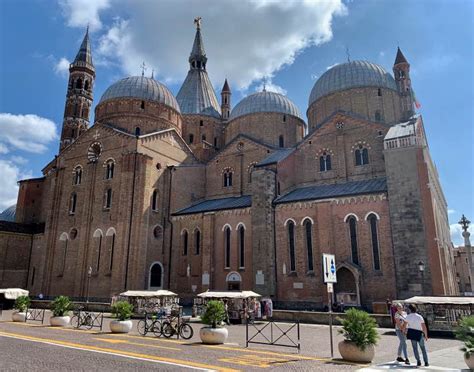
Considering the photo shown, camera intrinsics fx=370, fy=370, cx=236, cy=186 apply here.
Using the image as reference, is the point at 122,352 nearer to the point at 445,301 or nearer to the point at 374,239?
the point at 445,301

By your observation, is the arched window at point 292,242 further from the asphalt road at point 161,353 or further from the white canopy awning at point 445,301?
the asphalt road at point 161,353

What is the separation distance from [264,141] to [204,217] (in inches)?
454

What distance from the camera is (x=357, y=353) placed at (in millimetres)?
9977

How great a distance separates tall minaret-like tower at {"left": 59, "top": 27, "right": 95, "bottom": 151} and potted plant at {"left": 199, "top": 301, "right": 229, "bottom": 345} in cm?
4148

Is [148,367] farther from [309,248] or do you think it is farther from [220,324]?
[309,248]

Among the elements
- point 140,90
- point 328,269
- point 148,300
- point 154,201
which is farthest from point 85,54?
point 328,269

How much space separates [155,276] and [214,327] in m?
19.4

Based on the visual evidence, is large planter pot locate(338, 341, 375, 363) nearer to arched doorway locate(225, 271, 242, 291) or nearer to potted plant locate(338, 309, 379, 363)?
potted plant locate(338, 309, 379, 363)

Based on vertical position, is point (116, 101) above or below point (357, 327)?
above

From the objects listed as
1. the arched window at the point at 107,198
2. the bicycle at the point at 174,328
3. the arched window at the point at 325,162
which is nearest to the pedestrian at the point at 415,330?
the bicycle at the point at 174,328

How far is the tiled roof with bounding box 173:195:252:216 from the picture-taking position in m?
31.0

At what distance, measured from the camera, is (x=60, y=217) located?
36.0 m

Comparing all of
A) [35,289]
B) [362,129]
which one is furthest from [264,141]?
[35,289]

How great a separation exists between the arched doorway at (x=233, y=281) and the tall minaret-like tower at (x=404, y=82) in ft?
64.8
